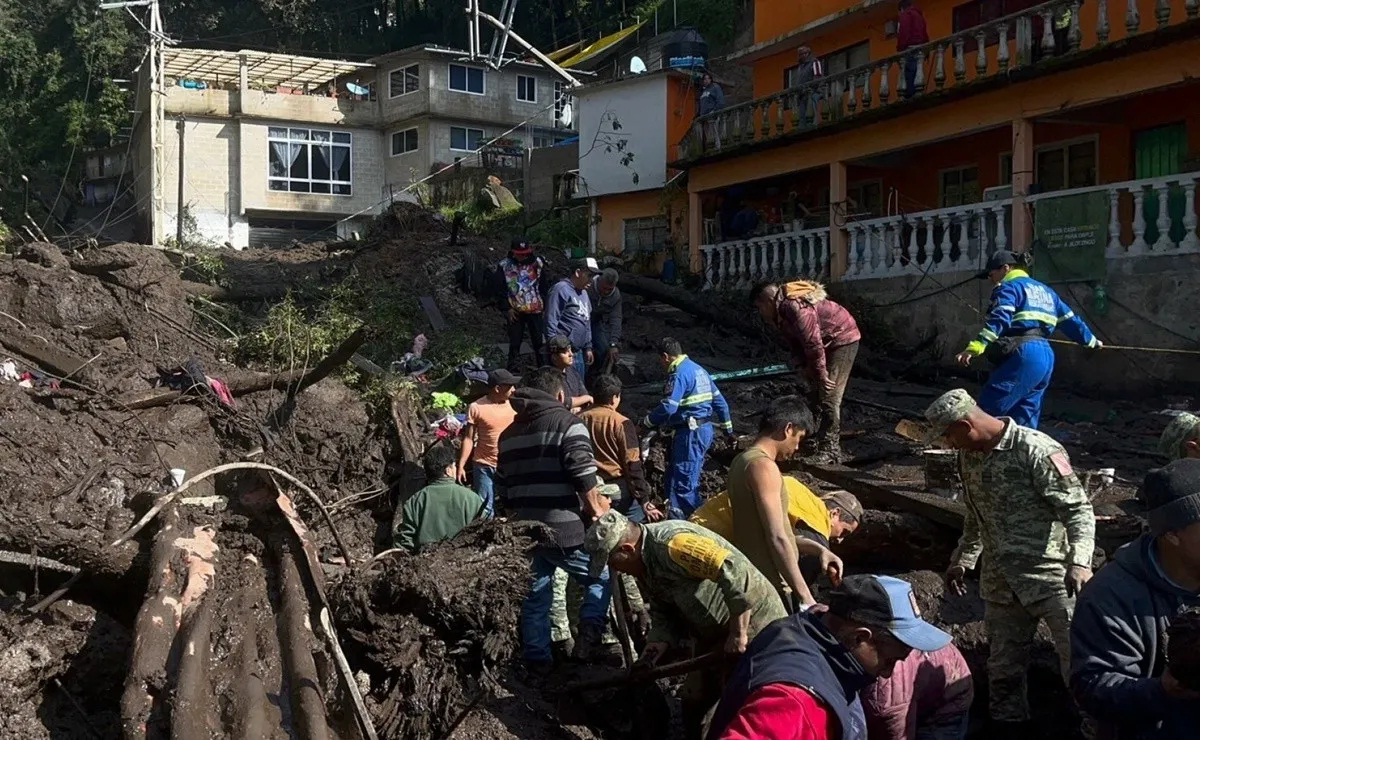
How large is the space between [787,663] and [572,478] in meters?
3.31

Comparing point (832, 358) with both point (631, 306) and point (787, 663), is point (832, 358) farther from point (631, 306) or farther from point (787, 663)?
point (631, 306)

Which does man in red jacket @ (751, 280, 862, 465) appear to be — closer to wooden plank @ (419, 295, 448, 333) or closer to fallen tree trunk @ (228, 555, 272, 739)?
fallen tree trunk @ (228, 555, 272, 739)

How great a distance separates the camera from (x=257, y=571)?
6633mm

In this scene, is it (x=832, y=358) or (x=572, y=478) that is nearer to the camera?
(x=572, y=478)

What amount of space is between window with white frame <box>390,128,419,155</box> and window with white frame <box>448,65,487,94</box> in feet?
6.44

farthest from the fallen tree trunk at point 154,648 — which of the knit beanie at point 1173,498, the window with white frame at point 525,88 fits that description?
the window with white frame at point 525,88

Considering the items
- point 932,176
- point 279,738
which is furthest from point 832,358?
point 932,176

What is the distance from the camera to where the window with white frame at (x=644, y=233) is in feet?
77.8

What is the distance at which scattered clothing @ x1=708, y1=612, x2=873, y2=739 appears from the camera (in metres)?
3.10

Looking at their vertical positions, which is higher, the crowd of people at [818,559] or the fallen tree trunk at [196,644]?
the crowd of people at [818,559]

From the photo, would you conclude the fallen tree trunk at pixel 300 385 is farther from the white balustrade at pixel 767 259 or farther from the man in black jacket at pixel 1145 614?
the man in black jacket at pixel 1145 614

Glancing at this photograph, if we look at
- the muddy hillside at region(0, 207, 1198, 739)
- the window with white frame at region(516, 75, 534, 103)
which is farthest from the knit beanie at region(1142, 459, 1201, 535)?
the window with white frame at region(516, 75, 534, 103)

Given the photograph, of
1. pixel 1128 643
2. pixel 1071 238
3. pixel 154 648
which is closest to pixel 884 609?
pixel 1128 643

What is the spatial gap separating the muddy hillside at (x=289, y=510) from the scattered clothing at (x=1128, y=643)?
236cm
